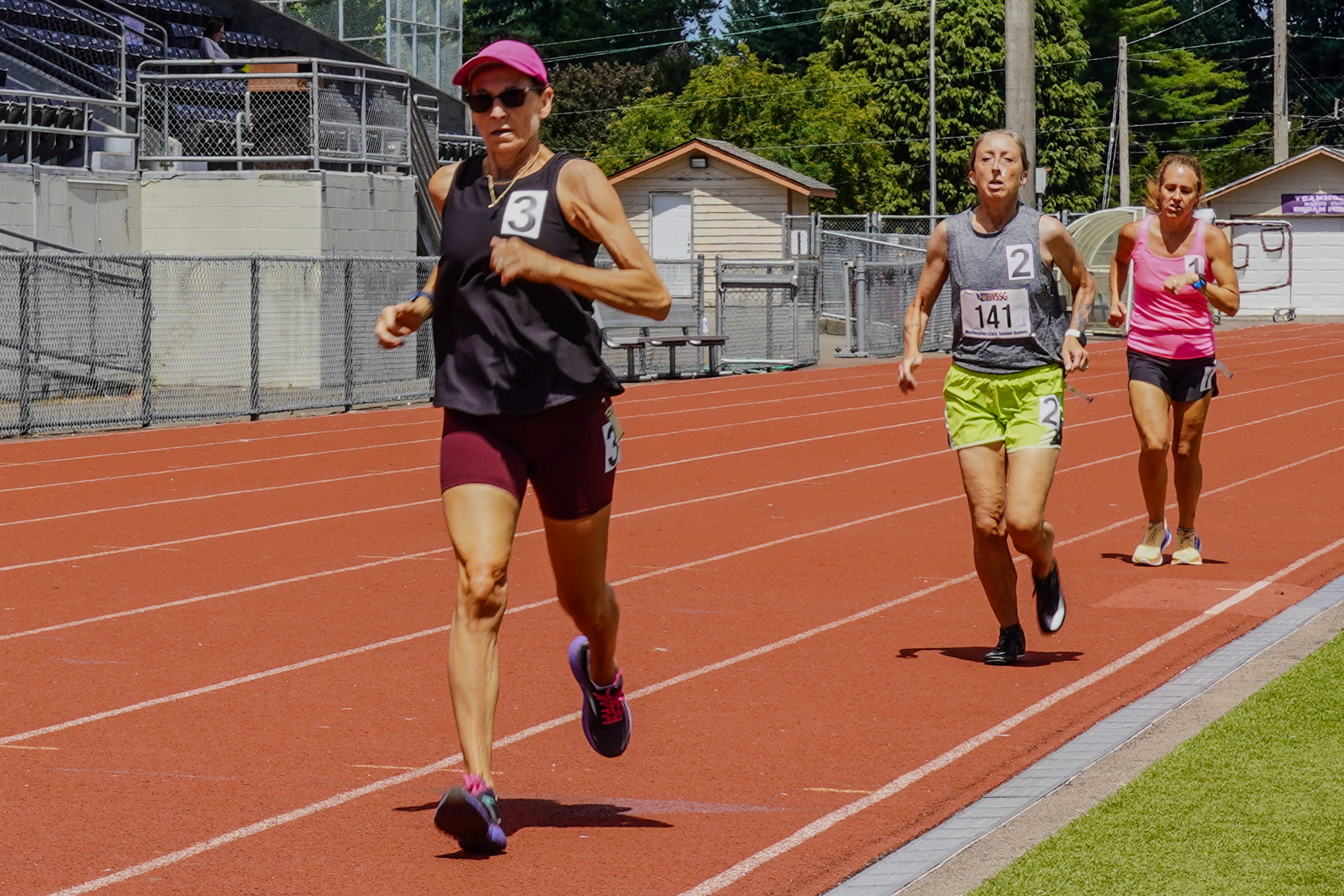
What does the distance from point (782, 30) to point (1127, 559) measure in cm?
8113

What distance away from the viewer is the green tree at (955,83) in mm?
72938

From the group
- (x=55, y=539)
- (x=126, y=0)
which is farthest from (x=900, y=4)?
(x=55, y=539)

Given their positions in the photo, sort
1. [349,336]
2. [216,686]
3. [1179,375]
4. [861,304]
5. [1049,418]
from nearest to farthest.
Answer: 1. [216,686]
2. [1049,418]
3. [1179,375]
4. [349,336]
5. [861,304]

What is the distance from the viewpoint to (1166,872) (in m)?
5.00

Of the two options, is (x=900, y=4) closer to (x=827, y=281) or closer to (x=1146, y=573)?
(x=827, y=281)

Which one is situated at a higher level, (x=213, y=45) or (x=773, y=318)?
(x=213, y=45)

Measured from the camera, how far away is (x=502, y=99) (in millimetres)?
5359

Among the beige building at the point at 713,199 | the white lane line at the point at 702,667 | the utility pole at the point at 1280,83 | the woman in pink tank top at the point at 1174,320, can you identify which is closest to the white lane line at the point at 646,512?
the white lane line at the point at 702,667

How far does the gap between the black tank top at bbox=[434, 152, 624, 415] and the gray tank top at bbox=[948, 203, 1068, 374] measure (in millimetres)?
2842

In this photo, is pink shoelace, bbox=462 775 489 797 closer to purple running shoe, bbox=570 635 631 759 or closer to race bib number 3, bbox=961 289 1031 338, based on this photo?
purple running shoe, bbox=570 635 631 759

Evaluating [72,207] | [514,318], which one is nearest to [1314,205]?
[72,207]

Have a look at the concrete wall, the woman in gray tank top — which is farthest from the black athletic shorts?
the concrete wall

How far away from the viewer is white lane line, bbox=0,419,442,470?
16.8 metres

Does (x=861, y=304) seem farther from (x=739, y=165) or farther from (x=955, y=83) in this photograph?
(x=955, y=83)
